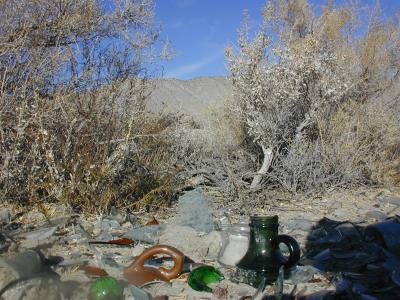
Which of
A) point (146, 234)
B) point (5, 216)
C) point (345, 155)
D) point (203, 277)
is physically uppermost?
point (345, 155)

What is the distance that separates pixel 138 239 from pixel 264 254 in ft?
4.10

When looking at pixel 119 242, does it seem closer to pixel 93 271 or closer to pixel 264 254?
pixel 93 271

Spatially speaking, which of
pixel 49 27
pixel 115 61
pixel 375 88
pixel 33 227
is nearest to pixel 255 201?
pixel 33 227

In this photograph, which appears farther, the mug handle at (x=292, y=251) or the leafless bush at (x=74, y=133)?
the leafless bush at (x=74, y=133)

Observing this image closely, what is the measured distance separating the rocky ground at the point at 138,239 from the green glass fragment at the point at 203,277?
0.03 meters

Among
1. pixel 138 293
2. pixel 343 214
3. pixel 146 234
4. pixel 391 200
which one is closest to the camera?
pixel 138 293

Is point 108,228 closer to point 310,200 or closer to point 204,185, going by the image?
point 204,185

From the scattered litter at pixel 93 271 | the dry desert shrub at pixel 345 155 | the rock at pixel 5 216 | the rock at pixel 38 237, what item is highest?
the dry desert shrub at pixel 345 155

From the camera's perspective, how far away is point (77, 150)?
15.5ft

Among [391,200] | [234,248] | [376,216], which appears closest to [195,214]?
[234,248]

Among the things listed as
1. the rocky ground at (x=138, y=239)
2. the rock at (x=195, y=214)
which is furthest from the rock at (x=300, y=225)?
the rock at (x=195, y=214)

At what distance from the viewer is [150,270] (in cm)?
284

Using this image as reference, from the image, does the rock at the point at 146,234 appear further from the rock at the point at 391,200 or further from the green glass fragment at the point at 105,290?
the rock at the point at 391,200

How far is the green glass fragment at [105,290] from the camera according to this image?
2402mm
